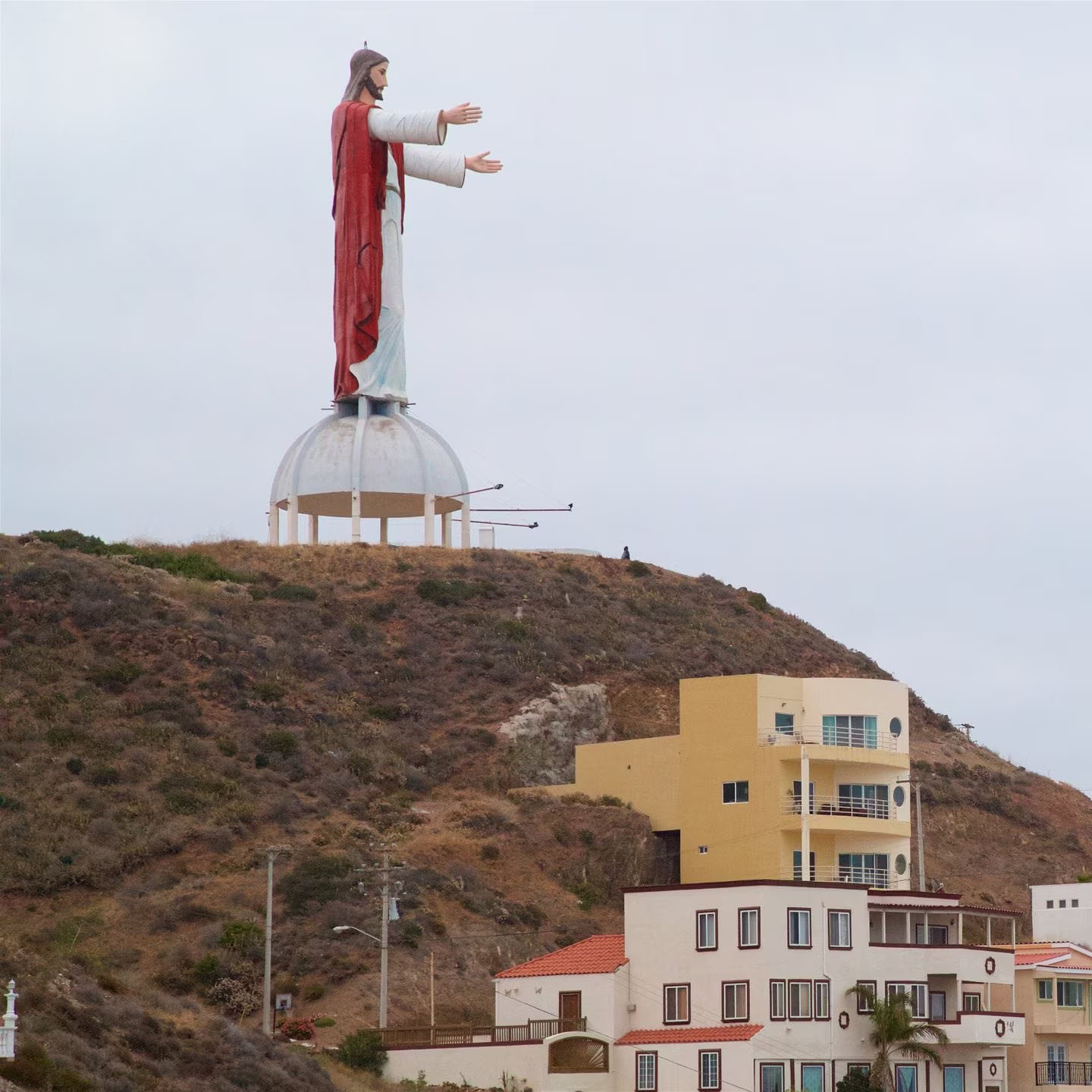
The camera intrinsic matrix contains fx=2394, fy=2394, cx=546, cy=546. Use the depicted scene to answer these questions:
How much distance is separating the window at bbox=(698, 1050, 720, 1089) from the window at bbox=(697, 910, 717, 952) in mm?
3077

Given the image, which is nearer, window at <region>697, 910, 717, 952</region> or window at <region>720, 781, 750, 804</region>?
window at <region>697, 910, 717, 952</region>

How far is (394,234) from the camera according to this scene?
346 ft

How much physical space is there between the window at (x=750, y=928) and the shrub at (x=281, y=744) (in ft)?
103

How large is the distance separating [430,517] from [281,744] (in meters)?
20.1

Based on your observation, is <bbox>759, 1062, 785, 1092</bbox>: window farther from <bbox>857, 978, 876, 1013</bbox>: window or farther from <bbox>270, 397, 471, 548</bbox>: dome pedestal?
<bbox>270, 397, 471, 548</bbox>: dome pedestal

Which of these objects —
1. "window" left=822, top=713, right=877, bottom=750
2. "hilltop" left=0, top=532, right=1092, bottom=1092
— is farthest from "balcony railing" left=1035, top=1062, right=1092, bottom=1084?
"hilltop" left=0, top=532, right=1092, bottom=1092

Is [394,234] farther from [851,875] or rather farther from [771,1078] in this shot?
[771,1078]

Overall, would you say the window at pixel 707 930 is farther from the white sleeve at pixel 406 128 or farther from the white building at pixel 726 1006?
the white sleeve at pixel 406 128

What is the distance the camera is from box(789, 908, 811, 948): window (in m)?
62.5

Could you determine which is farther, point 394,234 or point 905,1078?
point 394,234

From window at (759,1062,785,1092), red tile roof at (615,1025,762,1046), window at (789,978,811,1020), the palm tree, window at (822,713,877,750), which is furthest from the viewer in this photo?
window at (822,713,877,750)

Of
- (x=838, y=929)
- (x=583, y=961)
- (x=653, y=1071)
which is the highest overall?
(x=838, y=929)

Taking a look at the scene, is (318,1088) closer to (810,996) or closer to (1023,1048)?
(810,996)

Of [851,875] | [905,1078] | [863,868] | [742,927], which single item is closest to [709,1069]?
[742,927]
